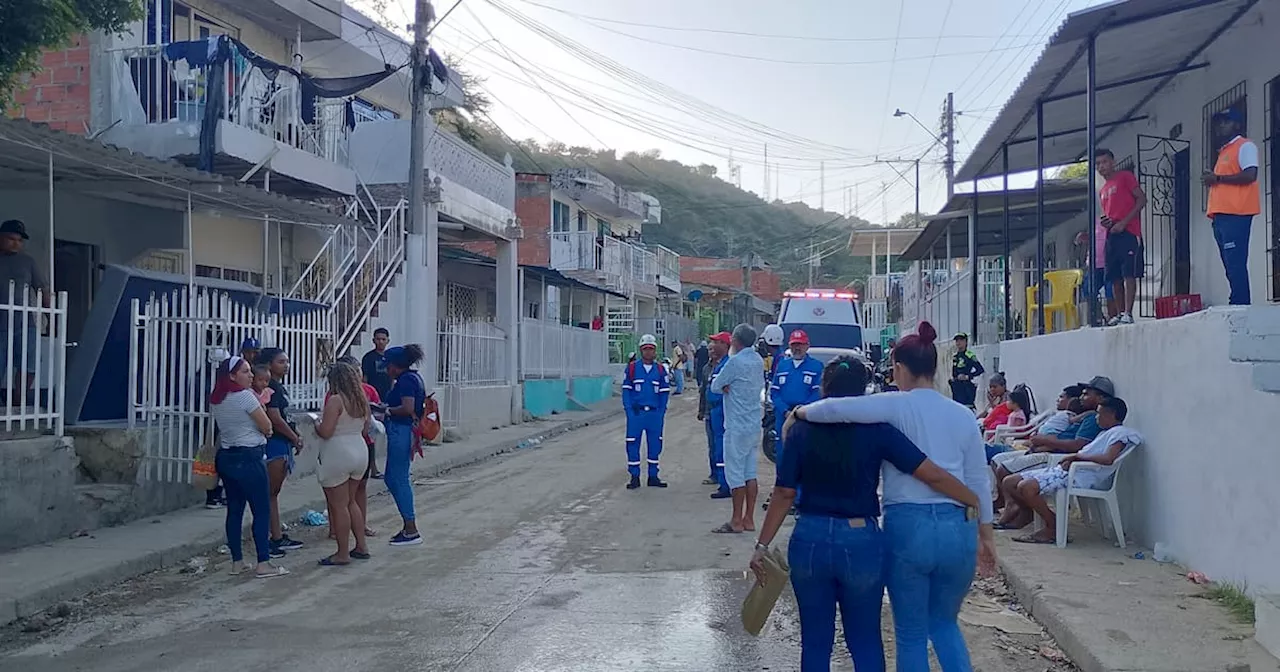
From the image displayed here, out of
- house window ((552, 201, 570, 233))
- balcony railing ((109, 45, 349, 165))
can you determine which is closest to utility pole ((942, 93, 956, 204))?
house window ((552, 201, 570, 233))

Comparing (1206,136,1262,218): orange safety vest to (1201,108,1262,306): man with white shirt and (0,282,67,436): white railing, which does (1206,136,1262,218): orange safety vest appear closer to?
(1201,108,1262,306): man with white shirt

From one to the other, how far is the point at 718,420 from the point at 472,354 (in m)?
10.1

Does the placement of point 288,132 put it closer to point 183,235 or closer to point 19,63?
point 183,235

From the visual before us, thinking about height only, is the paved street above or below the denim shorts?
below

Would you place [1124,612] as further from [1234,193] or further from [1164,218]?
[1164,218]

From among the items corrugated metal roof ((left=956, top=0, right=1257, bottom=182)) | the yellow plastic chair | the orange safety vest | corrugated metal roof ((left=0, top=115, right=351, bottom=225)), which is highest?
corrugated metal roof ((left=956, top=0, right=1257, bottom=182))

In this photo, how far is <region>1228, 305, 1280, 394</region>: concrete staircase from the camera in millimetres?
6551

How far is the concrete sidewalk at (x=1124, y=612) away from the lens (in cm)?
576

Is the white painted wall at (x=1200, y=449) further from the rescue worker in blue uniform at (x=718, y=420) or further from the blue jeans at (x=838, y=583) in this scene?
the rescue worker in blue uniform at (x=718, y=420)

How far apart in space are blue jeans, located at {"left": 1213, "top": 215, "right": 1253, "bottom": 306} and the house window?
3013 cm

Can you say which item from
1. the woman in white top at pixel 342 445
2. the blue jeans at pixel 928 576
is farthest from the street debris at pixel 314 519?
the blue jeans at pixel 928 576

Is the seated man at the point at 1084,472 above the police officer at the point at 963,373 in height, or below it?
below

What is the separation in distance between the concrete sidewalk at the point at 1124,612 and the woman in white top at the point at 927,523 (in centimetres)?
172

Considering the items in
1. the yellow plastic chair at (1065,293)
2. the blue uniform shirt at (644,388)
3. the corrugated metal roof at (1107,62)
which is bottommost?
the blue uniform shirt at (644,388)
